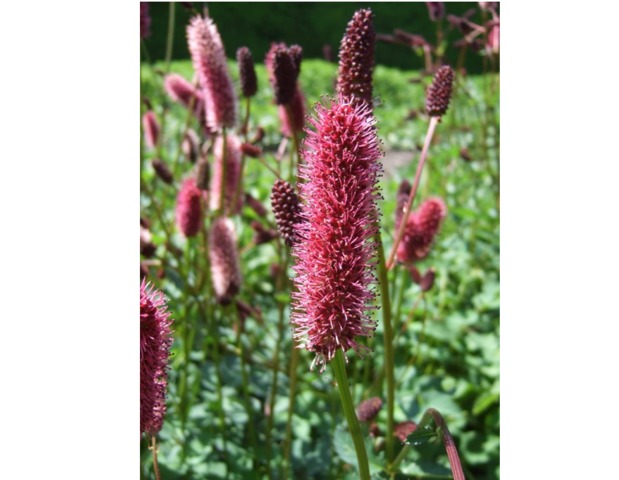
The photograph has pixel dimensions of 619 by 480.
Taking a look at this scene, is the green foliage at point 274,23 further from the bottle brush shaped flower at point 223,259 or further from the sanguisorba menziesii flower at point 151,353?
the sanguisorba menziesii flower at point 151,353

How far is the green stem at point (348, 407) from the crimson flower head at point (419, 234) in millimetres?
603

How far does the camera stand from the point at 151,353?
0.80m

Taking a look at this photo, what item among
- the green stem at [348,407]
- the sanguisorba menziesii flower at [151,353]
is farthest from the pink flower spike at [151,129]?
the green stem at [348,407]

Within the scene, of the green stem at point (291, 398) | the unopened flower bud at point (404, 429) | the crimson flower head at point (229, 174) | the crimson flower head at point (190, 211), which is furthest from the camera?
the crimson flower head at point (229, 174)

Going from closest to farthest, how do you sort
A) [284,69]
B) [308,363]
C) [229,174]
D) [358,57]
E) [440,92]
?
[358,57] → [440,92] → [284,69] → [229,174] → [308,363]

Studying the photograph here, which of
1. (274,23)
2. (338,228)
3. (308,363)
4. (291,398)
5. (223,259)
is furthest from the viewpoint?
(308,363)

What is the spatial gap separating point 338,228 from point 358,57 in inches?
13.2

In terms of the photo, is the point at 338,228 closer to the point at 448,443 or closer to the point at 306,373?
the point at 448,443

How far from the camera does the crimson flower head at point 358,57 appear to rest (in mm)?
950

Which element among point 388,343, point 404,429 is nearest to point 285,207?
point 388,343

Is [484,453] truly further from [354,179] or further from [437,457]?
[354,179]

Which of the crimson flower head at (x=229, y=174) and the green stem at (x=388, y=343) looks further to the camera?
the crimson flower head at (x=229, y=174)

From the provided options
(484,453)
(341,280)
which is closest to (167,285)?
(484,453)
